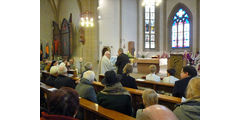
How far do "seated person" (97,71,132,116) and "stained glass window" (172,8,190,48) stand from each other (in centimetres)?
1314

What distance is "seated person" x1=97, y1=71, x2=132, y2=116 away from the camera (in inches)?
110

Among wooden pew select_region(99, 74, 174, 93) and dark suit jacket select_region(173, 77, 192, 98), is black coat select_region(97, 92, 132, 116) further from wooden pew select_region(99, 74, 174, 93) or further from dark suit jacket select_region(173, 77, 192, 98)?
wooden pew select_region(99, 74, 174, 93)

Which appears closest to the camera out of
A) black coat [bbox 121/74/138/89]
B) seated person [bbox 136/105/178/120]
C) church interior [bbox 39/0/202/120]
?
seated person [bbox 136/105/178/120]

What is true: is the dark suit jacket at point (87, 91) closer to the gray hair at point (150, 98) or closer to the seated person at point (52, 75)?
the gray hair at point (150, 98)

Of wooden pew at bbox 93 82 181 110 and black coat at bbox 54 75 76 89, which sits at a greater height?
black coat at bbox 54 75 76 89

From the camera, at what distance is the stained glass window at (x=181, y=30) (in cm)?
1516

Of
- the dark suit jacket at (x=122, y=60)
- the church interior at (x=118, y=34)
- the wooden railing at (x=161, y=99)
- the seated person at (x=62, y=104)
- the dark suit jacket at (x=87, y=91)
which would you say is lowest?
the wooden railing at (x=161, y=99)

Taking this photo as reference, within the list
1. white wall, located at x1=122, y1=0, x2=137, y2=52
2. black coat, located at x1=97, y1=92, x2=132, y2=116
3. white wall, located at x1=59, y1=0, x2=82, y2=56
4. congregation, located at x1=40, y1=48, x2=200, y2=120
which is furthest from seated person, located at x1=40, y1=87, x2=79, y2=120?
white wall, located at x1=122, y1=0, x2=137, y2=52

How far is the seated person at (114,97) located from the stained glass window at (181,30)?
13142 millimetres

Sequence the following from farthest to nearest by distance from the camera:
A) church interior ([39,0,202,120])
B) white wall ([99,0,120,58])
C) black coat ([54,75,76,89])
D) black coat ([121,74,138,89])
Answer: white wall ([99,0,120,58]), church interior ([39,0,202,120]), black coat ([121,74,138,89]), black coat ([54,75,76,89])

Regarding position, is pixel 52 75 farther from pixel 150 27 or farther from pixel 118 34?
pixel 150 27

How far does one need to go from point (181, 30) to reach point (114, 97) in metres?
13.8

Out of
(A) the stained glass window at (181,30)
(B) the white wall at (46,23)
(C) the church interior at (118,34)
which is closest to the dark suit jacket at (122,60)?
Answer: (C) the church interior at (118,34)

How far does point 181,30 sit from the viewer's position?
609 inches
